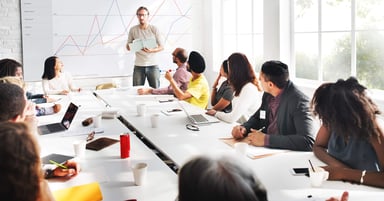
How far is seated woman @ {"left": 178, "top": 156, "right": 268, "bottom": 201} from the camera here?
749 millimetres

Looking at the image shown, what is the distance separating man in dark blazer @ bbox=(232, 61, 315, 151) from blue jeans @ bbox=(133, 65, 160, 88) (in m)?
3.43

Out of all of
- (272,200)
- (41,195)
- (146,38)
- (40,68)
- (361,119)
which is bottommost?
(272,200)

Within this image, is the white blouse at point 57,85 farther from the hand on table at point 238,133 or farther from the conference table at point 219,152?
the hand on table at point 238,133

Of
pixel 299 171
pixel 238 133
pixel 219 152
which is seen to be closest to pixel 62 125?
pixel 238 133

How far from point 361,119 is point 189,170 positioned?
1.26m

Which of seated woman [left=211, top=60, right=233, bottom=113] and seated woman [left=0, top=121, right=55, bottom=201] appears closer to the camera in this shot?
seated woman [left=0, top=121, right=55, bottom=201]

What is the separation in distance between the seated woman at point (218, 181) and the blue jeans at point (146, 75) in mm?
5297

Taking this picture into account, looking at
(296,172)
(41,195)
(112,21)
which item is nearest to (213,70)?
(112,21)

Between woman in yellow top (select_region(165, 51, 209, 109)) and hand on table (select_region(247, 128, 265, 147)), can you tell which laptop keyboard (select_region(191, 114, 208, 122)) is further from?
woman in yellow top (select_region(165, 51, 209, 109))

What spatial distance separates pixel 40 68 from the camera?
576 cm

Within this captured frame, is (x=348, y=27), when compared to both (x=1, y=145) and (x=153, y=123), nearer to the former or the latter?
(x=153, y=123)

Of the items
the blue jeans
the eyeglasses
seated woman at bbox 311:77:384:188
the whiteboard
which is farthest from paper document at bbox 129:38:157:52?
seated woman at bbox 311:77:384:188

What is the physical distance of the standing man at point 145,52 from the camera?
19.2ft

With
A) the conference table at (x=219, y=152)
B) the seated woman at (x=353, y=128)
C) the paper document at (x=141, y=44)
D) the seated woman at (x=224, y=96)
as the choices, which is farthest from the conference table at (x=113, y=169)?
the paper document at (x=141, y=44)
